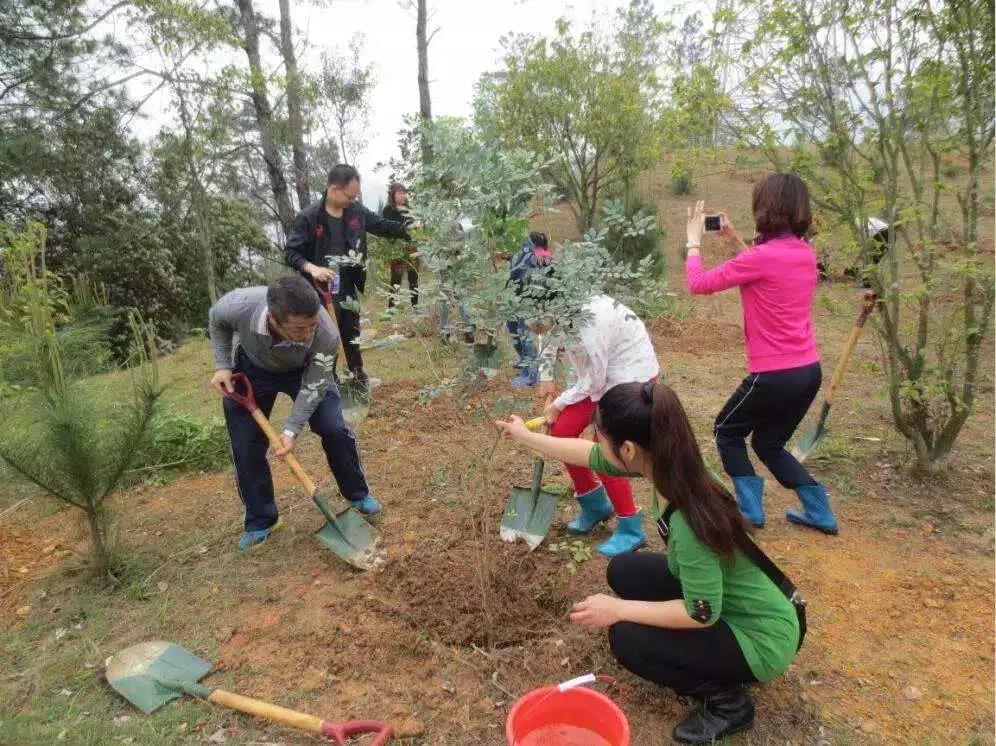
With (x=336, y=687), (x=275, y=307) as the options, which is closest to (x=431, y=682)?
(x=336, y=687)

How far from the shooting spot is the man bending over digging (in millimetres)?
2807

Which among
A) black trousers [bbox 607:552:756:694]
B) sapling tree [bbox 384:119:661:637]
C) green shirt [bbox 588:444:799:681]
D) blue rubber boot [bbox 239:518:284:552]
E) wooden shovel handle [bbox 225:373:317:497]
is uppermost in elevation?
sapling tree [bbox 384:119:661:637]

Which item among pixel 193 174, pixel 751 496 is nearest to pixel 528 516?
pixel 751 496

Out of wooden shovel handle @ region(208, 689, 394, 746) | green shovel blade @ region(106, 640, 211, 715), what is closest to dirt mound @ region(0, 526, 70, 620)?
green shovel blade @ region(106, 640, 211, 715)

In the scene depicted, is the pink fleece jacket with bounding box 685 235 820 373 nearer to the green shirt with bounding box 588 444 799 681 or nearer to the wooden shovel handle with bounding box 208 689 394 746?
the green shirt with bounding box 588 444 799 681

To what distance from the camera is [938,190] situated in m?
2.86

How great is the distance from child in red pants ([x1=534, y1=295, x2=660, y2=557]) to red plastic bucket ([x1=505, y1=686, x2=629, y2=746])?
1081mm

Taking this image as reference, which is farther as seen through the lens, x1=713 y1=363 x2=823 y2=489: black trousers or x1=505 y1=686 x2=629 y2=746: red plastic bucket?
x1=713 y1=363 x2=823 y2=489: black trousers

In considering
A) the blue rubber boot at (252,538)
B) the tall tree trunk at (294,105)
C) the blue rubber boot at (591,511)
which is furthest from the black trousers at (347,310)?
the tall tree trunk at (294,105)

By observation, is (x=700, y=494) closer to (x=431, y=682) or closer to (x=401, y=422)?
(x=431, y=682)

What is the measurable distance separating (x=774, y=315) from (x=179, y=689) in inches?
110

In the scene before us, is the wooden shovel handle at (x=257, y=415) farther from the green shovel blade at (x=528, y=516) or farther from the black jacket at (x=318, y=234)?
the black jacket at (x=318, y=234)

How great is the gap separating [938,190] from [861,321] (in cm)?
72

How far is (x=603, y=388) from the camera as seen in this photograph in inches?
103
